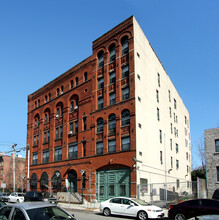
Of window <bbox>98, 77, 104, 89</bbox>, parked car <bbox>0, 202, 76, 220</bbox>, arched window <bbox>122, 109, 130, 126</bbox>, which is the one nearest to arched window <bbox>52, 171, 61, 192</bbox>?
window <bbox>98, 77, 104, 89</bbox>

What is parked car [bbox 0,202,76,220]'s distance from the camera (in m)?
7.68

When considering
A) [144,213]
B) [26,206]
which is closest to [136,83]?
[144,213]

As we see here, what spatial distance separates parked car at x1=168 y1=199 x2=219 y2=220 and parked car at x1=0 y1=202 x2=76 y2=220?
1075 centimetres

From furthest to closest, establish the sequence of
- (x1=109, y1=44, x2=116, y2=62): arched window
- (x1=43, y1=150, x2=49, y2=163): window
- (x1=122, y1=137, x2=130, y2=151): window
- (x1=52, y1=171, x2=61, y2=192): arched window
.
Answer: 1. (x1=43, y1=150, x2=49, y2=163): window
2. (x1=52, y1=171, x2=61, y2=192): arched window
3. (x1=109, y1=44, x2=116, y2=62): arched window
4. (x1=122, y1=137, x2=130, y2=151): window

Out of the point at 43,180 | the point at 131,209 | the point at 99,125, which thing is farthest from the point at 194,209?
the point at 43,180

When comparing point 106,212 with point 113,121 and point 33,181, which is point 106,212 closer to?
point 113,121

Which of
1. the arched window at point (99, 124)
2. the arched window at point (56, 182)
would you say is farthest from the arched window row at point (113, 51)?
the arched window at point (56, 182)

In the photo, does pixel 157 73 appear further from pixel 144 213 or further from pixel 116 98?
pixel 144 213

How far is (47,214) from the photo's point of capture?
26.1ft

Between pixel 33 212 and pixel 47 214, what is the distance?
424mm

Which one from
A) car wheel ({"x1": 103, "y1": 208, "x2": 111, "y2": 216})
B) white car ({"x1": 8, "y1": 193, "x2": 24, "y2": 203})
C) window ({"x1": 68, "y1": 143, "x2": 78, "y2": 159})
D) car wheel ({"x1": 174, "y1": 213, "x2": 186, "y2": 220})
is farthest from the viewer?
window ({"x1": 68, "y1": 143, "x2": 78, "y2": 159})

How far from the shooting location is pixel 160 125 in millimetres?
37375

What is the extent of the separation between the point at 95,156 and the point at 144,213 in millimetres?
15418

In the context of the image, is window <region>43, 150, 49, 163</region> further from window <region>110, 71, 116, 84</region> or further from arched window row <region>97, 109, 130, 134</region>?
window <region>110, 71, 116, 84</region>
